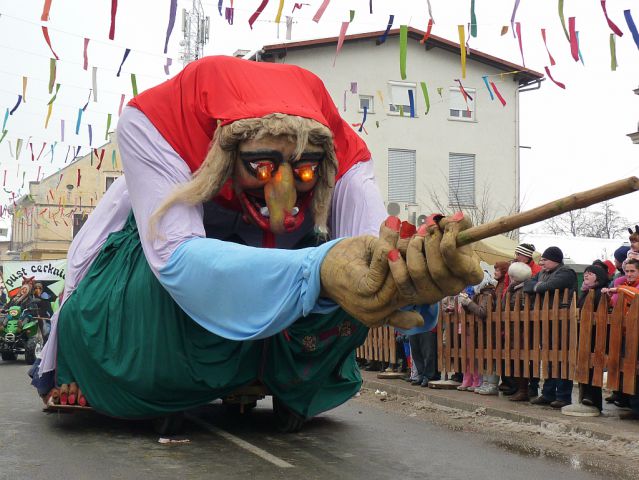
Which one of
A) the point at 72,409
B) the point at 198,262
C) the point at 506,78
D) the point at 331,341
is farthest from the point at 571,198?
the point at 506,78

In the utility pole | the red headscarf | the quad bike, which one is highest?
the utility pole

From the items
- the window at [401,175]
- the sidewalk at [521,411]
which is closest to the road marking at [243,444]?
the sidewalk at [521,411]

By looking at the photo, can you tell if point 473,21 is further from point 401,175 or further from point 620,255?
point 401,175

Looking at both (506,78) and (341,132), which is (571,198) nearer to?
(341,132)

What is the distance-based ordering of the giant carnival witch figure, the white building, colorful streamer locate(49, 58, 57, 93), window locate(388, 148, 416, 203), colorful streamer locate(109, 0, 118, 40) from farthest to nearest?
window locate(388, 148, 416, 203), the white building, colorful streamer locate(49, 58, 57, 93), colorful streamer locate(109, 0, 118, 40), the giant carnival witch figure

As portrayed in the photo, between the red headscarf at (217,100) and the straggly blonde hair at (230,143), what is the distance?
0.30 feet

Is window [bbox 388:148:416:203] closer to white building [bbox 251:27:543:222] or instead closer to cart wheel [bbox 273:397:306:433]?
white building [bbox 251:27:543:222]

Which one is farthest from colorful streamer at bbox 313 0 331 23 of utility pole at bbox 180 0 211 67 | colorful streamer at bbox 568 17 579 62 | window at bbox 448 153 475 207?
utility pole at bbox 180 0 211 67

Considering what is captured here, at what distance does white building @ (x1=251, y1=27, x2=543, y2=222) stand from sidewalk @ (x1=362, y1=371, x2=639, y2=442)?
67.3 feet

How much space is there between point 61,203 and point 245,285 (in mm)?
45554

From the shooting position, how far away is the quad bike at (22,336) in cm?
1695

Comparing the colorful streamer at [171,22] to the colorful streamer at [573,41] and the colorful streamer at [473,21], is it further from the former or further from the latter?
the colorful streamer at [573,41]

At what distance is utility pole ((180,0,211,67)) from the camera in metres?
36.8

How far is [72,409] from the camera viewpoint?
707cm
